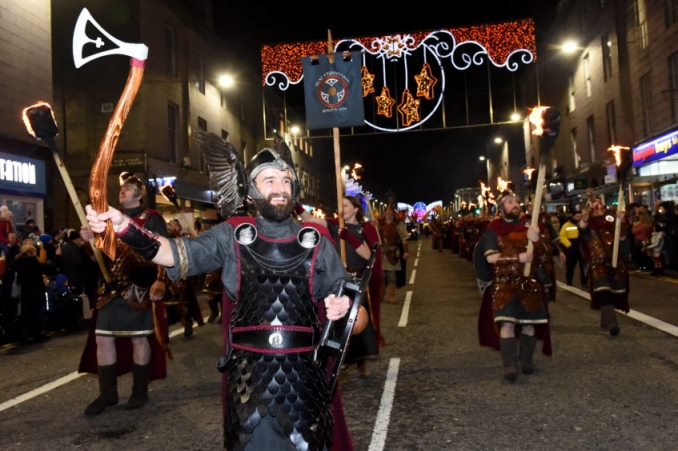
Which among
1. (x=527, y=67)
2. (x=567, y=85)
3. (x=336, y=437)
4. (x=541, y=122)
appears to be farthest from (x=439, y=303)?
(x=527, y=67)

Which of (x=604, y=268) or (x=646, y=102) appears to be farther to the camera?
(x=646, y=102)

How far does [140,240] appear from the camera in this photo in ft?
7.97

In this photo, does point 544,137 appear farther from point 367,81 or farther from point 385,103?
point 385,103

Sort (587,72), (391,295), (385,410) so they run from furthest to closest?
(587,72) → (391,295) → (385,410)

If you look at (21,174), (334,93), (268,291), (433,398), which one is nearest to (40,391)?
(433,398)

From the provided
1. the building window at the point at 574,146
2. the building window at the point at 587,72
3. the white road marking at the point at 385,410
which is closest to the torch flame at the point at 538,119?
the white road marking at the point at 385,410

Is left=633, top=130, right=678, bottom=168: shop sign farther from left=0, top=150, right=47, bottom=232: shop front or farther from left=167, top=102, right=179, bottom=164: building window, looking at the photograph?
left=0, top=150, right=47, bottom=232: shop front

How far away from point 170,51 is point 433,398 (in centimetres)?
2077

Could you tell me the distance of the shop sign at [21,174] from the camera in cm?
1403

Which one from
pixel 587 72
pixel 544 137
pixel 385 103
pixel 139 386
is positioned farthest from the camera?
pixel 587 72

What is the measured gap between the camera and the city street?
4.40 metres

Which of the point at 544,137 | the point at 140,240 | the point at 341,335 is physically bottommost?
the point at 341,335

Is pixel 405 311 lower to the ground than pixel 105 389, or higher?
lower

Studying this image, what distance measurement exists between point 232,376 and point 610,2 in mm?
25863
